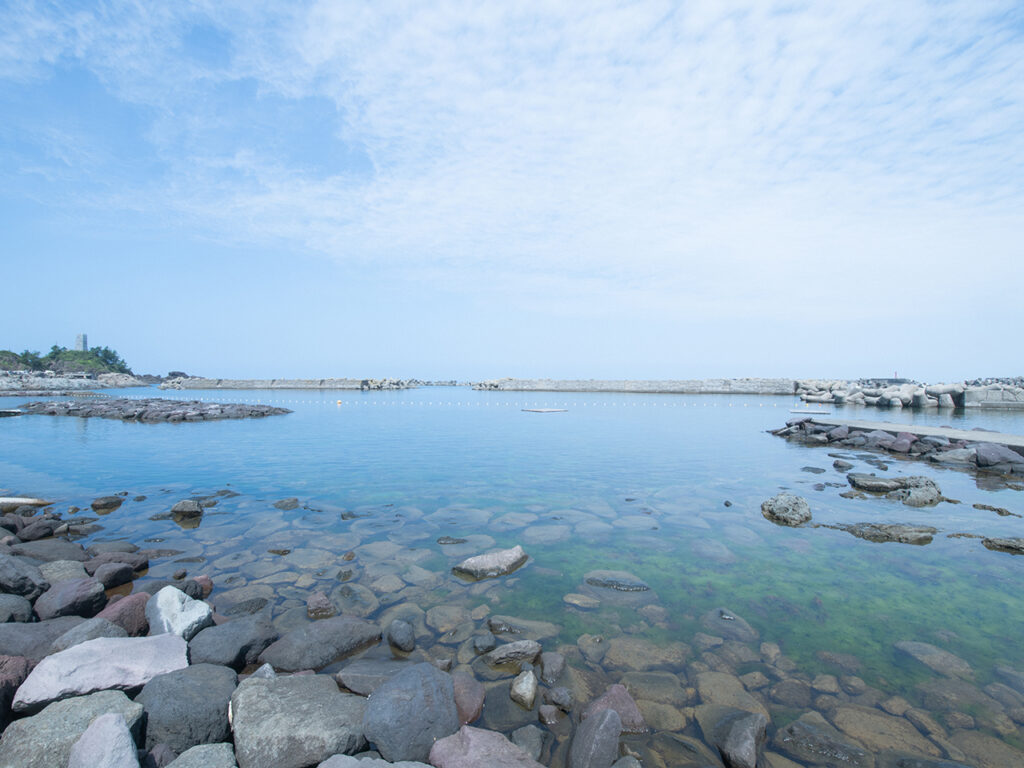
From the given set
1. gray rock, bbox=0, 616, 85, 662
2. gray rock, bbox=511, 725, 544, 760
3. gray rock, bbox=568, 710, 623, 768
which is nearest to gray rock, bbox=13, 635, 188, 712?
gray rock, bbox=0, 616, 85, 662

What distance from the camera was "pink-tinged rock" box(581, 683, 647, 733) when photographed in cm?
384

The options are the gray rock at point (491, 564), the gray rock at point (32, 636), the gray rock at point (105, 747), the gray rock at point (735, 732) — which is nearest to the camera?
the gray rock at point (105, 747)

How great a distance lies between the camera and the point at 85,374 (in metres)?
90.4

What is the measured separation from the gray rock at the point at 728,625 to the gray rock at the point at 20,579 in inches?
302

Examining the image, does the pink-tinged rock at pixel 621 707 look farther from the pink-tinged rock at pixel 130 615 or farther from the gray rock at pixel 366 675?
the pink-tinged rock at pixel 130 615

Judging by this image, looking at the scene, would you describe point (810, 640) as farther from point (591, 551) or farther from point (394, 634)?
point (394, 634)

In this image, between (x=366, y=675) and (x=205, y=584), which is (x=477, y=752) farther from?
(x=205, y=584)

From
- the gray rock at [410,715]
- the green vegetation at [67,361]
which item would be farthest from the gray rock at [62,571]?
the green vegetation at [67,361]

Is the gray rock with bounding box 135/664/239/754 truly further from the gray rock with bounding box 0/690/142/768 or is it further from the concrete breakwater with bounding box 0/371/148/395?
the concrete breakwater with bounding box 0/371/148/395

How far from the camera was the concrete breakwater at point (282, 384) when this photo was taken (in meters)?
95.7

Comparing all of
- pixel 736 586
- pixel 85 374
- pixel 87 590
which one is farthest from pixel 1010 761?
pixel 85 374

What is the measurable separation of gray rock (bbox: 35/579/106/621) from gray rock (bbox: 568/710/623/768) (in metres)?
5.48

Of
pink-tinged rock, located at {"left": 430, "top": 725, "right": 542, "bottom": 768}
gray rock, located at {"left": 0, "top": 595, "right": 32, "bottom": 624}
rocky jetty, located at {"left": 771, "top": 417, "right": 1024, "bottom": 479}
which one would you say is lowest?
pink-tinged rock, located at {"left": 430, "top": 725, "right": 542, "bottom": 768}

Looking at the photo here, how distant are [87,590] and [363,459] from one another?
11.1m
